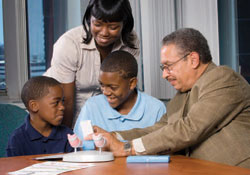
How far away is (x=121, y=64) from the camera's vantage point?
8.77 ft

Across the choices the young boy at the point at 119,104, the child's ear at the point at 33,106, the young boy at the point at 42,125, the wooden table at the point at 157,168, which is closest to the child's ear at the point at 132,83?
the young boy at the point at 119,104

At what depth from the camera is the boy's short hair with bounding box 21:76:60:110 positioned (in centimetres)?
266

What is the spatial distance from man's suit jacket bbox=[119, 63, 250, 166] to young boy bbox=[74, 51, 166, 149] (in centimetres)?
59

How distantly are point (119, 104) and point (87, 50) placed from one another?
1.64 ft

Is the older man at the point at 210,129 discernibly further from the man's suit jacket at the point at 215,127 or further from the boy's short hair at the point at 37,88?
the boy's short hair at the point at 37,88

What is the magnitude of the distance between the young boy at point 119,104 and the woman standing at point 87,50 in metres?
0.21

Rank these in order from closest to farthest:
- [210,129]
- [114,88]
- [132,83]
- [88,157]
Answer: [88,157] → [210,129] → [114,88] → [132,83]

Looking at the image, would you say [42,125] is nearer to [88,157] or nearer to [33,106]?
[33,106]

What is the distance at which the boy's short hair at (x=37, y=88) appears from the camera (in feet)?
8.74

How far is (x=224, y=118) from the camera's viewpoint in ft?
6.53

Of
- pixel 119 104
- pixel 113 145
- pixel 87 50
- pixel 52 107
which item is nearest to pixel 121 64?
pixel 119 104

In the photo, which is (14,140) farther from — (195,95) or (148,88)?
(148,88)

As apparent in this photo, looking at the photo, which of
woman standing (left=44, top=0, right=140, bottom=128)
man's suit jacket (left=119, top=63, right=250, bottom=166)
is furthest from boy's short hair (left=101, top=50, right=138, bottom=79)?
man's suit jacket (left=119, top=63, right=250, bottom=166)

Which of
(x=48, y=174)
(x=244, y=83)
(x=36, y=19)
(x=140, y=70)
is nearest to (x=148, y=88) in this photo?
(x=140, y=70)
